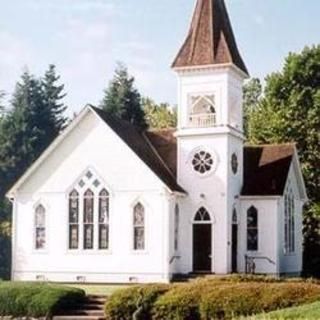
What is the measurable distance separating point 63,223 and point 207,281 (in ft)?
37.5

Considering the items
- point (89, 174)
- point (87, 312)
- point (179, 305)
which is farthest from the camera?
point (89, 174)

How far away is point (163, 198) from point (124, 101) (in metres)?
28.5

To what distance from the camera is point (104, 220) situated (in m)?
37.5

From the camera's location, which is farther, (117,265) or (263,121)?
(263,121)

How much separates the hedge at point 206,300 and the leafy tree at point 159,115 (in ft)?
165

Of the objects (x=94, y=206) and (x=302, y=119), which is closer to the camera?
(x=94, y=206)

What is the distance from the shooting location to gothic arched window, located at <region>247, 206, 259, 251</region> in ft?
127

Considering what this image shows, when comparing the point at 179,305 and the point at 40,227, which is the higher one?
the point at 40,227

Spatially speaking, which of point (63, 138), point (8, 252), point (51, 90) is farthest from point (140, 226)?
point (51, 90)

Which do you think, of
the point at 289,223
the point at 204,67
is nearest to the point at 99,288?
the point at 204,67

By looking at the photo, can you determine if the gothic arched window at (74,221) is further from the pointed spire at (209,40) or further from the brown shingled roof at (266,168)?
the brown shingled roof at (266,168)

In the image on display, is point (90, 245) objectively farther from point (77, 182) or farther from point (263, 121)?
point (263, 121)

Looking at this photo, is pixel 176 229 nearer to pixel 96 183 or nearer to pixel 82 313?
pixel 96 183

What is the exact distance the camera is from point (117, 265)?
37.1 m
